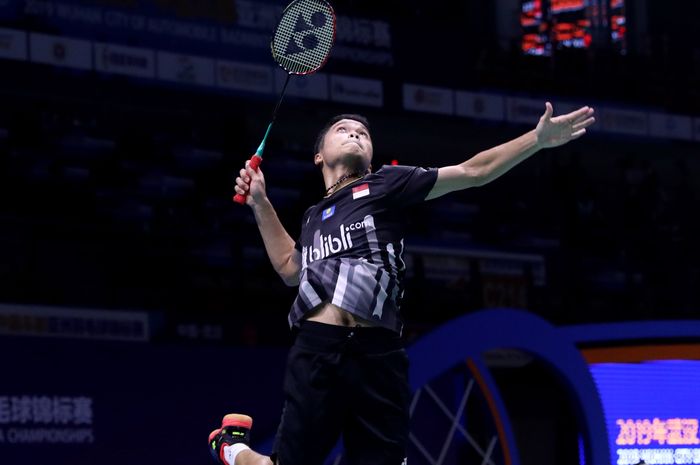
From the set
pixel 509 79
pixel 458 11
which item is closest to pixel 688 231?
pixel 509 79

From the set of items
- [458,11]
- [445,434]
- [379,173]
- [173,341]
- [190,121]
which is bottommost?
[445,434]

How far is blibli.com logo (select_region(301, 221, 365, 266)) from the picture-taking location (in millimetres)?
3971

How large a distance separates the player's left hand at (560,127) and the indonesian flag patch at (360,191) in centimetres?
59

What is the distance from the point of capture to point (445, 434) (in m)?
8.77

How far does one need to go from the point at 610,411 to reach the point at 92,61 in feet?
20.0

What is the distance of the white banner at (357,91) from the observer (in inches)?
524

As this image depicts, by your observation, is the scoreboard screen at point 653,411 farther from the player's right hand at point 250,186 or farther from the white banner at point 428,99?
the white banner at point 428,99

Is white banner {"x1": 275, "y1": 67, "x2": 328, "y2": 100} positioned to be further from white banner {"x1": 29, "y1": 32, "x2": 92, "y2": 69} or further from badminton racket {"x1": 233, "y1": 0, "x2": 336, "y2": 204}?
badminton racket {"x1": 233, "y1": 0, "x2": 336, "y2": 204}

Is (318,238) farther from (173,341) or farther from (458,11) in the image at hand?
(458,11)

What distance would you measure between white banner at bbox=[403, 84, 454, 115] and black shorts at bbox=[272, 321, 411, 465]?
1004 centimetres

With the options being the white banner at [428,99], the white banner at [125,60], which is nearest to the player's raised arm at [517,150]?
the white banner at [125,60]

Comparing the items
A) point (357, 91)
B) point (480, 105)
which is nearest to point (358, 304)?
point (357, 91)

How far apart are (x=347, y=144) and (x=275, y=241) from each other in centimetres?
51

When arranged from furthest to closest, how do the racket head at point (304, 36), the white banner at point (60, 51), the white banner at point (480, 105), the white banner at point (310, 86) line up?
the white banner at point (480, 105) < the white banner at point (310, 86) < the white banner at point (60, 51) < the racket head at point (304, 36)
